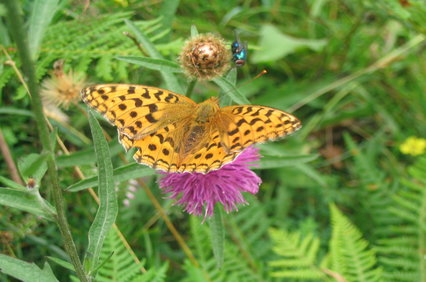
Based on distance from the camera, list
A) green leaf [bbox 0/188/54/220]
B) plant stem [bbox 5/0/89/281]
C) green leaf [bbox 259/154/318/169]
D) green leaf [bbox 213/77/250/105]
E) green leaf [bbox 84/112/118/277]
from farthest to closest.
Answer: green leaf [bbox 259/154/318/169]
green leaf [bbox 213/77/250/105]
green leaf [bbox 84/112/118/277]
green leaf [bbox 0/188/54/220]
plant stem [bbox 5/0/89/281]

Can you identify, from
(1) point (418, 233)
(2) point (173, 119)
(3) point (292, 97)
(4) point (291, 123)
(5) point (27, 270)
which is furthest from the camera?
(3) point (292, 97)

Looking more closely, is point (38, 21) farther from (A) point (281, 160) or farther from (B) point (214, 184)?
(A) point (281, 160)

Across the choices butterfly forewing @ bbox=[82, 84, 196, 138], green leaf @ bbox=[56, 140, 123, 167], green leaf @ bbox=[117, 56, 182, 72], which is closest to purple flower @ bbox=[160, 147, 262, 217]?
butterfly forewing @ bbox=[82, 84, 196, 138]

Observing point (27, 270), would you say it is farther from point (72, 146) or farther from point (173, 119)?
point (72, 146)

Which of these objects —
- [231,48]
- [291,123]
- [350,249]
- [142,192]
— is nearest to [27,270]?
[291,123]

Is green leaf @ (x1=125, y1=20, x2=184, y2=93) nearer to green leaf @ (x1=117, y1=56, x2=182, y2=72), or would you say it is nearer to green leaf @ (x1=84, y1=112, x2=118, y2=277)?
green leaf @ (x1=117, y1=56, x2=182, y2=72)

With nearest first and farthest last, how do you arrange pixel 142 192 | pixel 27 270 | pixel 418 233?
pixel 27 270, pixel 418 233, pixel 142 192

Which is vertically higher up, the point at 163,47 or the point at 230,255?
the point at 163,47
